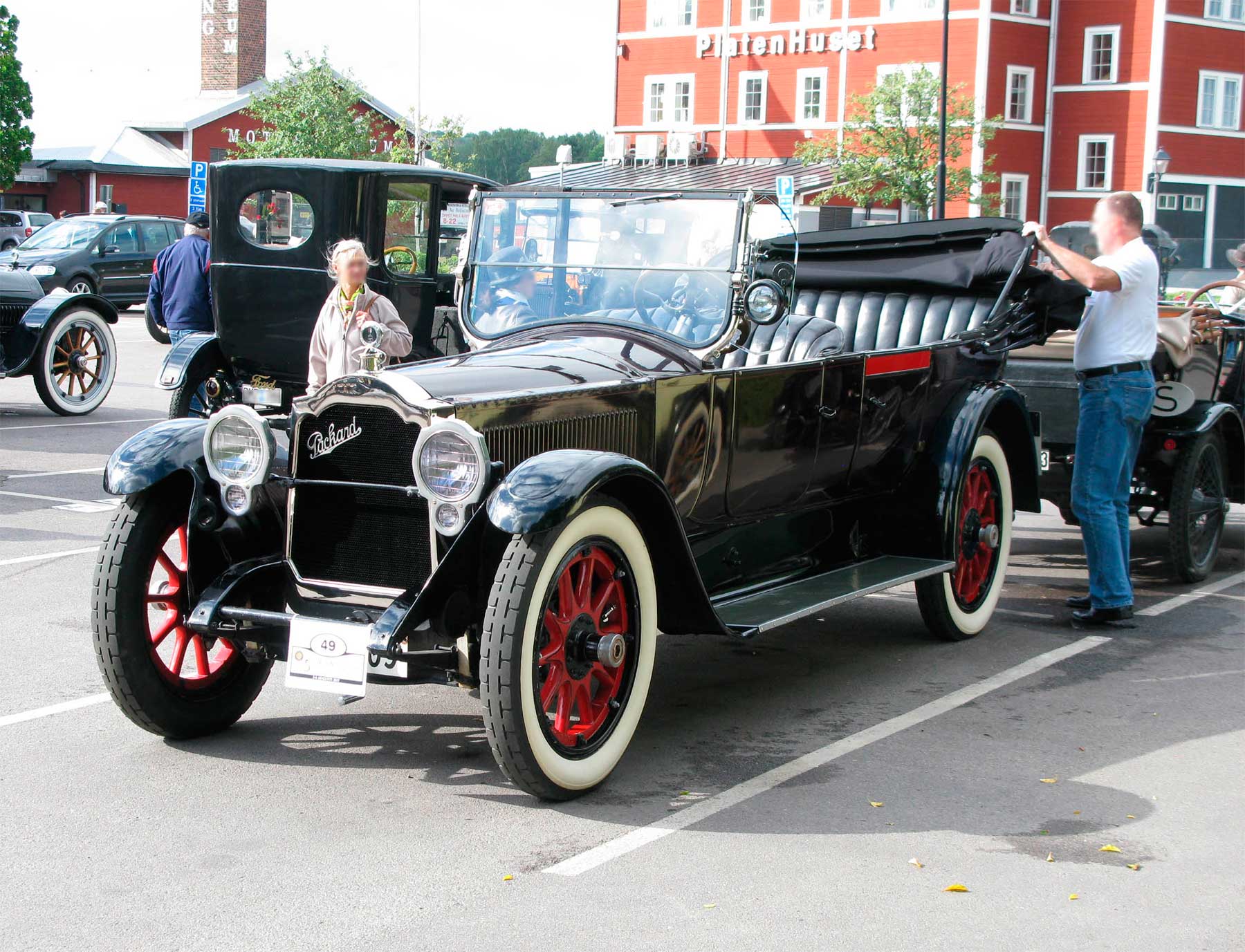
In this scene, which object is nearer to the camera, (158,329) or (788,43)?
(158,329)

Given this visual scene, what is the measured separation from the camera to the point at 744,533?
5.51 metres

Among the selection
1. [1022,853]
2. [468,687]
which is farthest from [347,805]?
[1022,853]

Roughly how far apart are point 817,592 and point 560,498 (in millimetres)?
1780

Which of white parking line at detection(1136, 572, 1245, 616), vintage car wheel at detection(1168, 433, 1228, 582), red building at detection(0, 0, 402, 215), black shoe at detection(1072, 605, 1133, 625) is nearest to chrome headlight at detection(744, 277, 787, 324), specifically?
black shoe at detection(1072, 605, 1133, 625)

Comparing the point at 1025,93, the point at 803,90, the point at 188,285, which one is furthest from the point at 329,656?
the point at 803,90

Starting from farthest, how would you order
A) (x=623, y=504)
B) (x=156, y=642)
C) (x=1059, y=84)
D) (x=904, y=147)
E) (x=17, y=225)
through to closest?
(x=1059, y=84) < (x=17, y=225) < (x=904, y=147) < (x=156, y=642) < (x=623, y=504)

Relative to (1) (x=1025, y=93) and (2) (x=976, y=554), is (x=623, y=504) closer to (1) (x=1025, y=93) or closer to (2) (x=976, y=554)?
(2) (x=976, y=554)

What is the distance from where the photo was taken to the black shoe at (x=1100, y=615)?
672 cm

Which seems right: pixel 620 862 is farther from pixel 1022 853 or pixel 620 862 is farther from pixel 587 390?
pixel 587 390

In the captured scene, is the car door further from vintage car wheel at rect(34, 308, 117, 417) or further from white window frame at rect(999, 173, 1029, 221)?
white window frame at rect(999, 173, 1029, 221)

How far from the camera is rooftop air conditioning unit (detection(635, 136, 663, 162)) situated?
151ft

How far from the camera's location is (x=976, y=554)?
6527 mm

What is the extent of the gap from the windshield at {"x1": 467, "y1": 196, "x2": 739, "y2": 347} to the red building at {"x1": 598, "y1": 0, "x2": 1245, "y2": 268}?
3575 centimetres

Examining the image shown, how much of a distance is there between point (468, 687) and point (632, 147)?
45.5 metres
